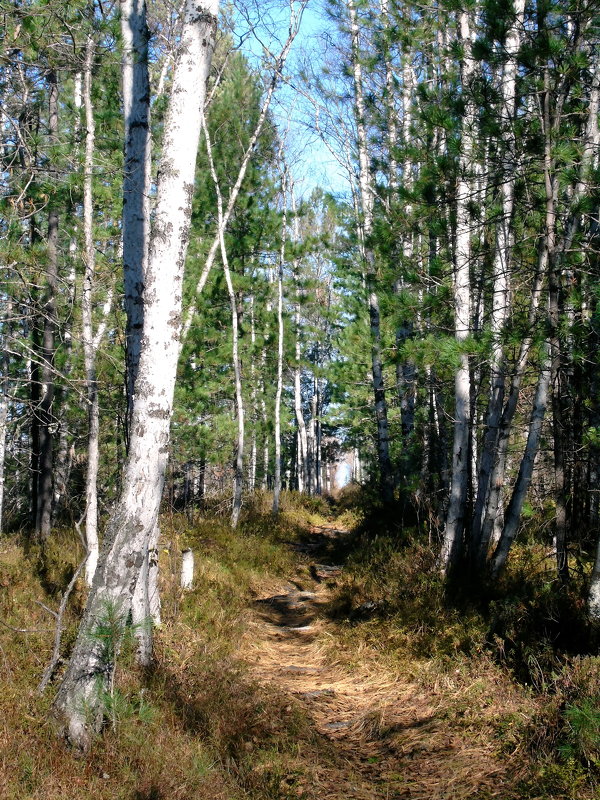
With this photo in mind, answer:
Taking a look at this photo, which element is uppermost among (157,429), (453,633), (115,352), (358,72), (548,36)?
(358,72)

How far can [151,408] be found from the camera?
13.1 ft

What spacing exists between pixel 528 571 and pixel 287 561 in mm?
4947

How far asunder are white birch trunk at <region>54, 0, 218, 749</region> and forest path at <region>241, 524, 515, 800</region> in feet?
5.37

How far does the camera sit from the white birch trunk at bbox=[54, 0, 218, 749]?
3764 millimetres

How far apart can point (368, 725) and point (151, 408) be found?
9.99 ft

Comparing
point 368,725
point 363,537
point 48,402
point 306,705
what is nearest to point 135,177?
point 306,705

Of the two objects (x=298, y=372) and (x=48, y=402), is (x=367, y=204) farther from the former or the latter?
(x=298, y=372)

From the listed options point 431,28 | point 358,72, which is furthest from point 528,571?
point 358,72

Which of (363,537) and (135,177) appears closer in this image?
(135,177)

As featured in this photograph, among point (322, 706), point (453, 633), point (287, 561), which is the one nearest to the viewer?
point (322, 706)

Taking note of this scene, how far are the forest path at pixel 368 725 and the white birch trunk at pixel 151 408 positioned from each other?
5.37 feet

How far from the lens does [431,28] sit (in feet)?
23.3

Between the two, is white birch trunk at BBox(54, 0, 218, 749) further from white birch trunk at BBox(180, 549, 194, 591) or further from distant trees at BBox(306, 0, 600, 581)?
white birch trunk at BBox(180, 549, 194, 591)

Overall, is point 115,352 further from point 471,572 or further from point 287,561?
point 471,572
